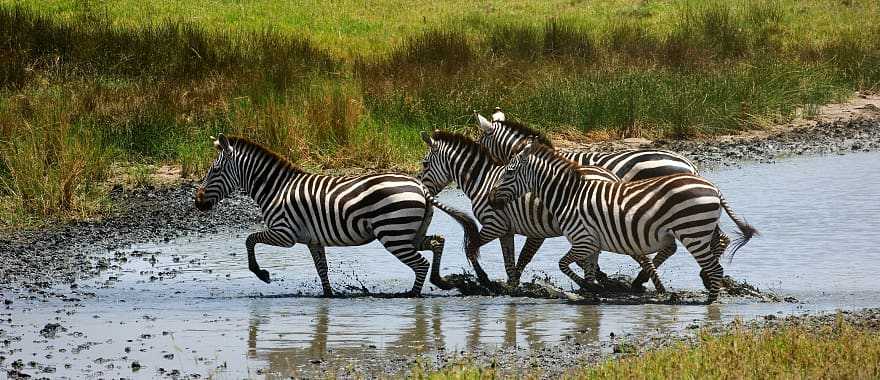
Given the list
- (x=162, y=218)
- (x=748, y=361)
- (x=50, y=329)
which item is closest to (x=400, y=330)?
(x=50, y=329)

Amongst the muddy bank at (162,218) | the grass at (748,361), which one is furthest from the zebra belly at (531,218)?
the muddy bank at (162,218)

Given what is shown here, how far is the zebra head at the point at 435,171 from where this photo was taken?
10.5m

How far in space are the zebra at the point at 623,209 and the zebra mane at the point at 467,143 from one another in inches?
22.9

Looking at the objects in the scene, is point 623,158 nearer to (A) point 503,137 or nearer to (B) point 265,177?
(A) point 503,137

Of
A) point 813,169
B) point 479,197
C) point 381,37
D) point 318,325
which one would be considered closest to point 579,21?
point 381,37

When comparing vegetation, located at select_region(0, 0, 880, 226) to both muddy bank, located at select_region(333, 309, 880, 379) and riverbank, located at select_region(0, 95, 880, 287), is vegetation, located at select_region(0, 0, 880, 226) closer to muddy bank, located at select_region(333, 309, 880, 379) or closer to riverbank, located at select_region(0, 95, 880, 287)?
riverbank, located at select_region(0, 95, 880, 287)

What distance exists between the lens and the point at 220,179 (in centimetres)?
1040

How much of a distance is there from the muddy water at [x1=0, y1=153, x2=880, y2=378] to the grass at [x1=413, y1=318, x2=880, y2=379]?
1016 millimetres

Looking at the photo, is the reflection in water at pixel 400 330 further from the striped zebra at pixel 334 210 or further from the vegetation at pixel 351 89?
the vegetation at pixel 351 89

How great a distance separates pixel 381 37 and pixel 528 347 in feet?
70.4

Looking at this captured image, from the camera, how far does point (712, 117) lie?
17797mm

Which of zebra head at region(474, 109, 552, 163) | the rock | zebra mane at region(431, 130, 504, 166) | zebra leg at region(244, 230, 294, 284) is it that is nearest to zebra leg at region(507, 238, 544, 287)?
zebra mane at region(431, 130, 504, 166)

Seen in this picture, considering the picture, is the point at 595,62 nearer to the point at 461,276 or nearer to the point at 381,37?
the point at 381,37

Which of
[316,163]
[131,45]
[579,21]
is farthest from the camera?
[579,21]
